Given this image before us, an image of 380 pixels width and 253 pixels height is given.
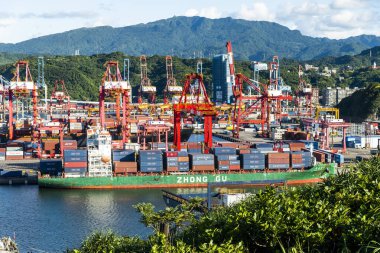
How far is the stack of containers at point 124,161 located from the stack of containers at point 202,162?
126 inches

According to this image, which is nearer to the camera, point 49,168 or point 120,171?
point 120,171

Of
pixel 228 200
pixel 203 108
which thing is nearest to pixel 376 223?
pixel 228 200

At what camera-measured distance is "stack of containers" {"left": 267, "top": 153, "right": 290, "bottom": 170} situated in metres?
37.9

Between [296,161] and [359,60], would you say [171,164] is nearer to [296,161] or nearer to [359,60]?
[296,161]

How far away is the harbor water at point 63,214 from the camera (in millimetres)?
22812

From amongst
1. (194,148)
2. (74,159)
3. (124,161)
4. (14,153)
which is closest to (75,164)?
(74,159)

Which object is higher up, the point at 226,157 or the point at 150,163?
the point at 226,157

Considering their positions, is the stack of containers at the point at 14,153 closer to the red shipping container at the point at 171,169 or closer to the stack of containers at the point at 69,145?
the stack of containers at the point at 69,145

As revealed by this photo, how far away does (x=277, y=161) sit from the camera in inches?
1496

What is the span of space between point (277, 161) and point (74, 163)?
11430 millimetres

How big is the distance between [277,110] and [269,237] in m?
62.9

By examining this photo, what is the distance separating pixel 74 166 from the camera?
117 feet

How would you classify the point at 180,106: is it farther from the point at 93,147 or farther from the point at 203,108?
the point at 93,147

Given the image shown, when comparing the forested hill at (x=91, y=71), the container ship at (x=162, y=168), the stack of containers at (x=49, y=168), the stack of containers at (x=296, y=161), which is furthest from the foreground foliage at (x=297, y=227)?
the forested hill at (x=91, y=71)
